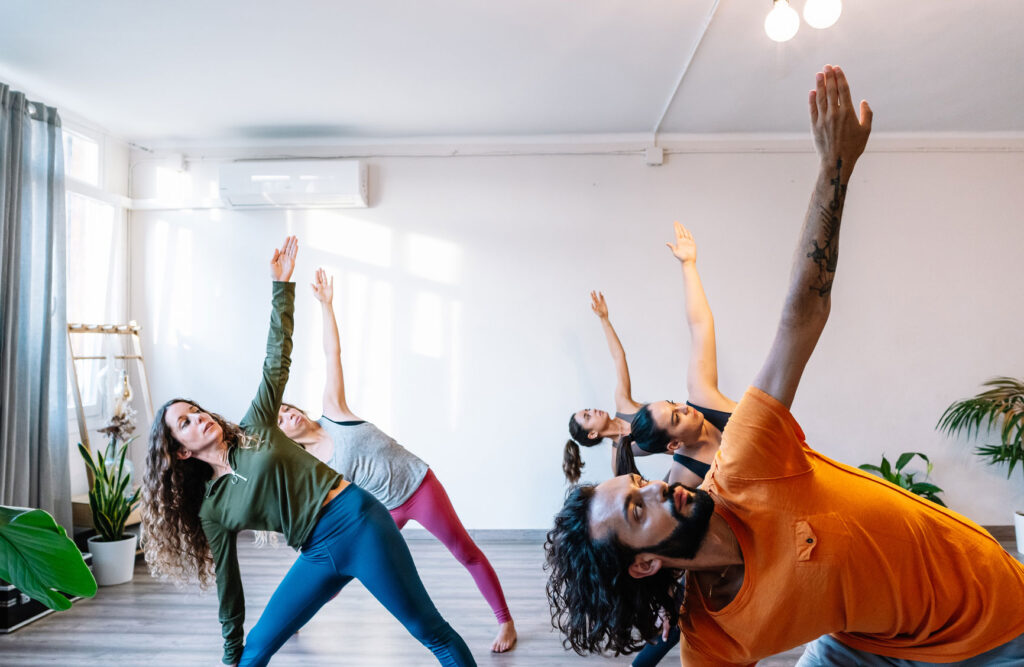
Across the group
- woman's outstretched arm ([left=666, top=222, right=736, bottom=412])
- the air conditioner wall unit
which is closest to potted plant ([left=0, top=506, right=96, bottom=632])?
woman's outstretched arm ([left=666, top=222, right=736, bottom=412])

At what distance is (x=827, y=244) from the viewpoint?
46.0 inches

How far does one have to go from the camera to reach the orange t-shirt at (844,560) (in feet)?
3.77

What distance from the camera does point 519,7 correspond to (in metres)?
2.97

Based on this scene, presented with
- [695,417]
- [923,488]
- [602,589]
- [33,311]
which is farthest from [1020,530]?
[33,311]

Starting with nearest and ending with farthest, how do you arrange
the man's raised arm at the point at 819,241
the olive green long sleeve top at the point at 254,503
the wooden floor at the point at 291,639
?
1. the man's raised arm at the point at 819,241
2. the olive green long sleeve top at the point at 254,503
3. the wooden floor at the point at 291,639

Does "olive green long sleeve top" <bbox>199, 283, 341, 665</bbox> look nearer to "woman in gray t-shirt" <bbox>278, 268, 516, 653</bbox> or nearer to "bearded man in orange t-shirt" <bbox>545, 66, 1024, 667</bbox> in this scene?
"woman in gray t-shirt" <bbox>278, 268, 516, 653</bbox>

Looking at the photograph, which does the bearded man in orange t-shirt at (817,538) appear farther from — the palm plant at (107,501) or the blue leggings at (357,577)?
the palm plant at (107,501)

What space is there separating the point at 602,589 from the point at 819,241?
0.76 m

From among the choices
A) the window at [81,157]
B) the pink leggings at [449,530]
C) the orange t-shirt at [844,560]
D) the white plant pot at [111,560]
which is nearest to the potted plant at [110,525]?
the white plant pot at [111,560]

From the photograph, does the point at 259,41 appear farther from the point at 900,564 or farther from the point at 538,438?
the point at 900,564

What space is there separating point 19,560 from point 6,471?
3391 mm

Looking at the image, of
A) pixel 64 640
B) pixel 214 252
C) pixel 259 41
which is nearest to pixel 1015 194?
pixel 259 41

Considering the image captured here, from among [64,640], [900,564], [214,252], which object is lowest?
[64,640]

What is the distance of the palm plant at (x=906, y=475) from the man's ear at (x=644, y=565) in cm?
359
